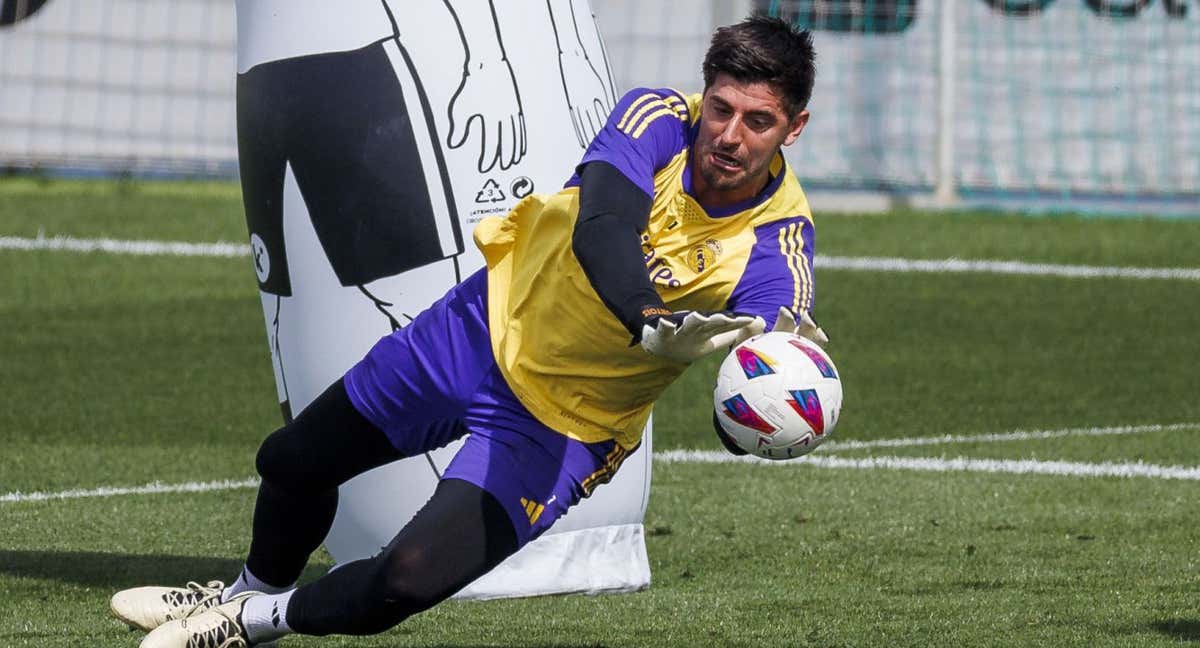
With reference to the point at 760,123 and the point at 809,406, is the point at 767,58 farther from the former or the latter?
the point at 809,406

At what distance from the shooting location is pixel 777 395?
211 inches

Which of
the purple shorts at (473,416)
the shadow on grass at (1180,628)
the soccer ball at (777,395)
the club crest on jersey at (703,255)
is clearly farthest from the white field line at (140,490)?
the soccer ball at (777,395)

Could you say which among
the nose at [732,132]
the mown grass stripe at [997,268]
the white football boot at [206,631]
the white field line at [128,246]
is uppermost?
the nose at [732,132]

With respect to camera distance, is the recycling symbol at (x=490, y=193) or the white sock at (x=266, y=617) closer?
the white sock at (x=266, y=617)

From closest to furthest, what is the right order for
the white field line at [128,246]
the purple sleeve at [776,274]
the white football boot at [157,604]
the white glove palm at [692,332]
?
the white glove palm at [692,332]
the purple sleeve at [776,274]
the white football boot at [157,604]
the white field line at [128,246]

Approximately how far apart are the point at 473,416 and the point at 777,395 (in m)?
0.92

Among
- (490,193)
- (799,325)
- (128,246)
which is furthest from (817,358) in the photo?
(128,246)

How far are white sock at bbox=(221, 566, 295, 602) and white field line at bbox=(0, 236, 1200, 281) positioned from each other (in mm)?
9569

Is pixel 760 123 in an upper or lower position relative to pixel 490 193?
upper

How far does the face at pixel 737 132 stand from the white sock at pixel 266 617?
62.2 inches

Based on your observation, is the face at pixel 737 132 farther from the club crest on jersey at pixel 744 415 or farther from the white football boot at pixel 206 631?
the white football boot at pixel 206 631

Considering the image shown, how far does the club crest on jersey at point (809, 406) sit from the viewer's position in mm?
5387

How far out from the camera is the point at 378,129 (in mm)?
7316

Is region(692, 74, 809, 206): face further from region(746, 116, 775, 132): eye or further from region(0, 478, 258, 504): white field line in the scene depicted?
region(0, 478, 258, 504): white field line
